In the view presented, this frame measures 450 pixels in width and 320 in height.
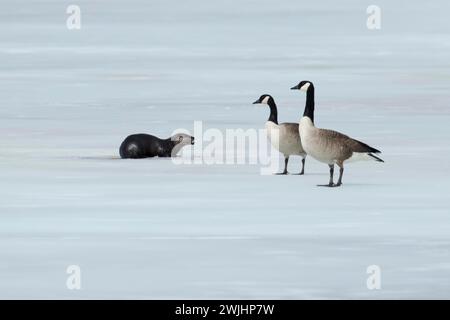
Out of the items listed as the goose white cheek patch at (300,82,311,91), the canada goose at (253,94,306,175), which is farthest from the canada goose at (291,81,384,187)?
the goose white cheek patch at (300,82,311,91)

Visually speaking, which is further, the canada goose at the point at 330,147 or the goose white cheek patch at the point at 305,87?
the goose white cheek patch at the point at 305,87

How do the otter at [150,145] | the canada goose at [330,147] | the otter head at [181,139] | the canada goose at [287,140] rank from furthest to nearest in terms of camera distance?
the otter head at [181,139]
the otter at [150,145]
the canada goose at [287,140]
the canada goose at [330,147]

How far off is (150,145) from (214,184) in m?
2.51

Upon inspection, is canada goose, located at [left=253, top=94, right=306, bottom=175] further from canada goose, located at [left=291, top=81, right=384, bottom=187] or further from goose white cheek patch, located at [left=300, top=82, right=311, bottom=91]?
canada goose, located at [left=291, top=81, right=384, bottom=187]

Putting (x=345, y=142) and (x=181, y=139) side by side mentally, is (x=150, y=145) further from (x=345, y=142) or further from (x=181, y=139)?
(x=345, y=142)

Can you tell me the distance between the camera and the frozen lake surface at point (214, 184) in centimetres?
862

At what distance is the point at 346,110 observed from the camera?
62.3 ft

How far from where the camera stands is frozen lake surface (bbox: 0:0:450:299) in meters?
8.62

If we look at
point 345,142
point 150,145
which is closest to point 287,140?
point 345,142

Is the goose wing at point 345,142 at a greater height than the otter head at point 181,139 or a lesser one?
greater

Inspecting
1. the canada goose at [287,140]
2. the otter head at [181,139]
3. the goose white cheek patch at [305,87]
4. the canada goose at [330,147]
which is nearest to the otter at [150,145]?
the otter head at [181,139]

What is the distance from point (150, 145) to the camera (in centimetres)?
1496

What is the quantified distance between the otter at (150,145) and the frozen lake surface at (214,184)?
211 millimetres

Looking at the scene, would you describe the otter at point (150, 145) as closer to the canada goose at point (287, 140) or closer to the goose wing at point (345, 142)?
the canada goose at point (287, 140)
